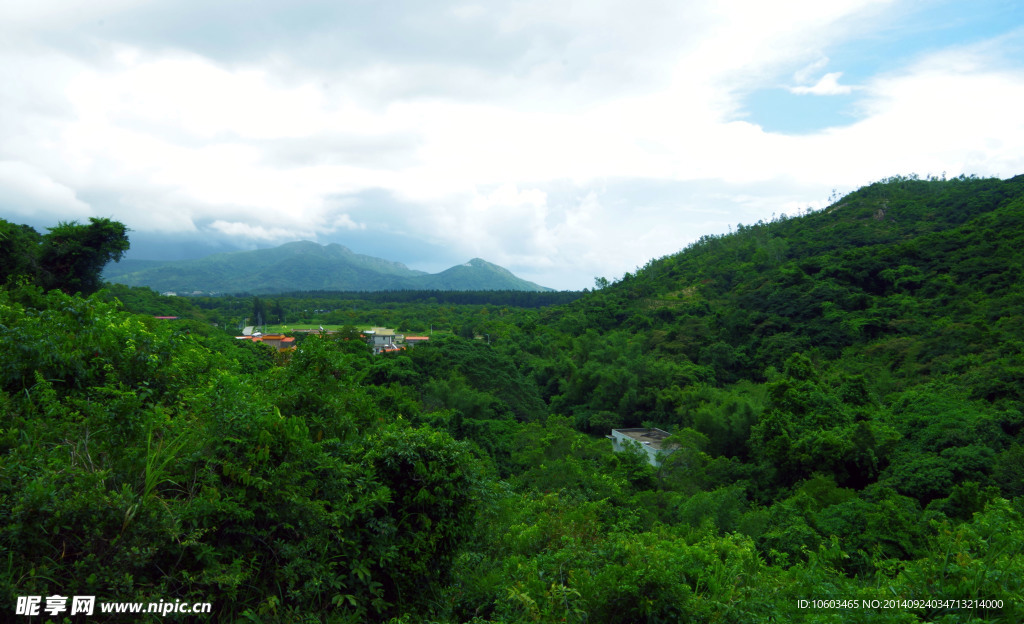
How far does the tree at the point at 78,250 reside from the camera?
12.6 m

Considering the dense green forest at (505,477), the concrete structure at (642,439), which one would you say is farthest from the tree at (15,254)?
the concrete structure at (642,439)

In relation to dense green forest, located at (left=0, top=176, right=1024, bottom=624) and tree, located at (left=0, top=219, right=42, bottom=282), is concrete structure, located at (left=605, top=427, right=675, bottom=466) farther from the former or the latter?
tree, located at (left=0, top=219, right=42, bottom=282)

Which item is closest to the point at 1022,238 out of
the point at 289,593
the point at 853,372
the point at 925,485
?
the point at 853,372

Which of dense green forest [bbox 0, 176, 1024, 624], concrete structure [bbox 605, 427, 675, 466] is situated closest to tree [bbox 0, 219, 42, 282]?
dense green forest [bbox 0, 176, 1024, 624]

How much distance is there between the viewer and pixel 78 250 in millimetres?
13000

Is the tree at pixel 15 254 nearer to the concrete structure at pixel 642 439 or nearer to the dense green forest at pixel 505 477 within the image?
the dense green forest at pixel 505 477

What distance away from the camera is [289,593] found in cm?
332

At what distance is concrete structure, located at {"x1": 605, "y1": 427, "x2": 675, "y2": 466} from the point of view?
56.3 feet

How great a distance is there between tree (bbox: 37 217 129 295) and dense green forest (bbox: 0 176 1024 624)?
1.44 ft

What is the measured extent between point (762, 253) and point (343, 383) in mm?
41738

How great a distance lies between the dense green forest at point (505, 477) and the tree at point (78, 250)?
1.44 feet

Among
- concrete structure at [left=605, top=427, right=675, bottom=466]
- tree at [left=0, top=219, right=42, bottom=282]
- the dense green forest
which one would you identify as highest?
tree at [left=0, top=219, right=42, bottom=282]

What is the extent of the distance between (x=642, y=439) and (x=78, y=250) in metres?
18.2

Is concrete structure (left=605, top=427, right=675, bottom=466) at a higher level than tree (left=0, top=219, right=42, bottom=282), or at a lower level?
lower
